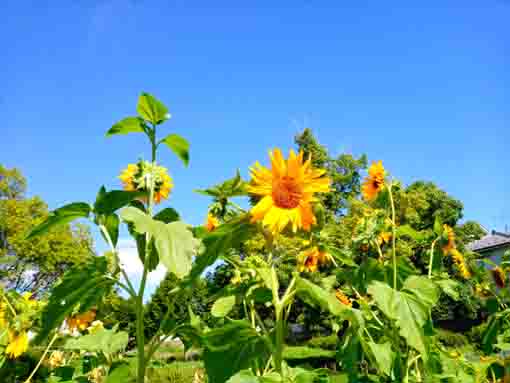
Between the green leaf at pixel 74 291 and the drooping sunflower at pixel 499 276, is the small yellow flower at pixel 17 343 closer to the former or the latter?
the green leaf at pixel 74 291

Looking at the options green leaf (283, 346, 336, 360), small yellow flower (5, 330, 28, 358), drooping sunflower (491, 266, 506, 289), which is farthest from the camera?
drooping sunflower (491, 266, 506, 289)

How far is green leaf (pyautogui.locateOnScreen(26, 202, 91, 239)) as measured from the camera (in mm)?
1420

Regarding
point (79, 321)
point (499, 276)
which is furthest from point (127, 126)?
point (499, 276)

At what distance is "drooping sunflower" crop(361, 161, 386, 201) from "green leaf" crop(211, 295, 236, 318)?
150cm

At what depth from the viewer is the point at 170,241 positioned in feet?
4.00

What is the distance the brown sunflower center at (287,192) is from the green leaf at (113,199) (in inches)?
17.7

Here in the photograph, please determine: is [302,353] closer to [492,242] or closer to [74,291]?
[74,291]

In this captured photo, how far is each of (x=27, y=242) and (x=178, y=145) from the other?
2747 centimetres

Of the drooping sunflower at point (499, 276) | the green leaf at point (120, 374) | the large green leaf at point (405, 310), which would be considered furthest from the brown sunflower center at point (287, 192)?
the drooping sunflower at point (499, 276)

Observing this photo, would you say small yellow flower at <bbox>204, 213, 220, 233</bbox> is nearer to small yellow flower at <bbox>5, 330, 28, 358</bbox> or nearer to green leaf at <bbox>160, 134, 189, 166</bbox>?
green leaf at <bbox>160, 134, 189, 166</bbox>

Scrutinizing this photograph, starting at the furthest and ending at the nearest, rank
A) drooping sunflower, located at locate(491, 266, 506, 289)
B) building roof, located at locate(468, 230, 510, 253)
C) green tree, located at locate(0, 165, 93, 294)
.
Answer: building roof, located at locate(468, 230, 510, 253) → green tree, located at locate(0, 165, 93, 294) → drooping sunflower, located at locate(491, 266, 506, 289)

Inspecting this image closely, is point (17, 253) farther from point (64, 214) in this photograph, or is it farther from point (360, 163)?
point (64, 214)

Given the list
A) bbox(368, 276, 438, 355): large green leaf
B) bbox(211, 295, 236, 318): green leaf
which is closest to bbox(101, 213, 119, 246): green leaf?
bbox(211, 295, 236, 318): green leaf

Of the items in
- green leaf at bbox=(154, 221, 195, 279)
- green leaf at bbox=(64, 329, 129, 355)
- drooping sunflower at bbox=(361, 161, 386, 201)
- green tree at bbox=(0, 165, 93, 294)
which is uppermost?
green tree at bbox=(0, 165, 93, 294)
